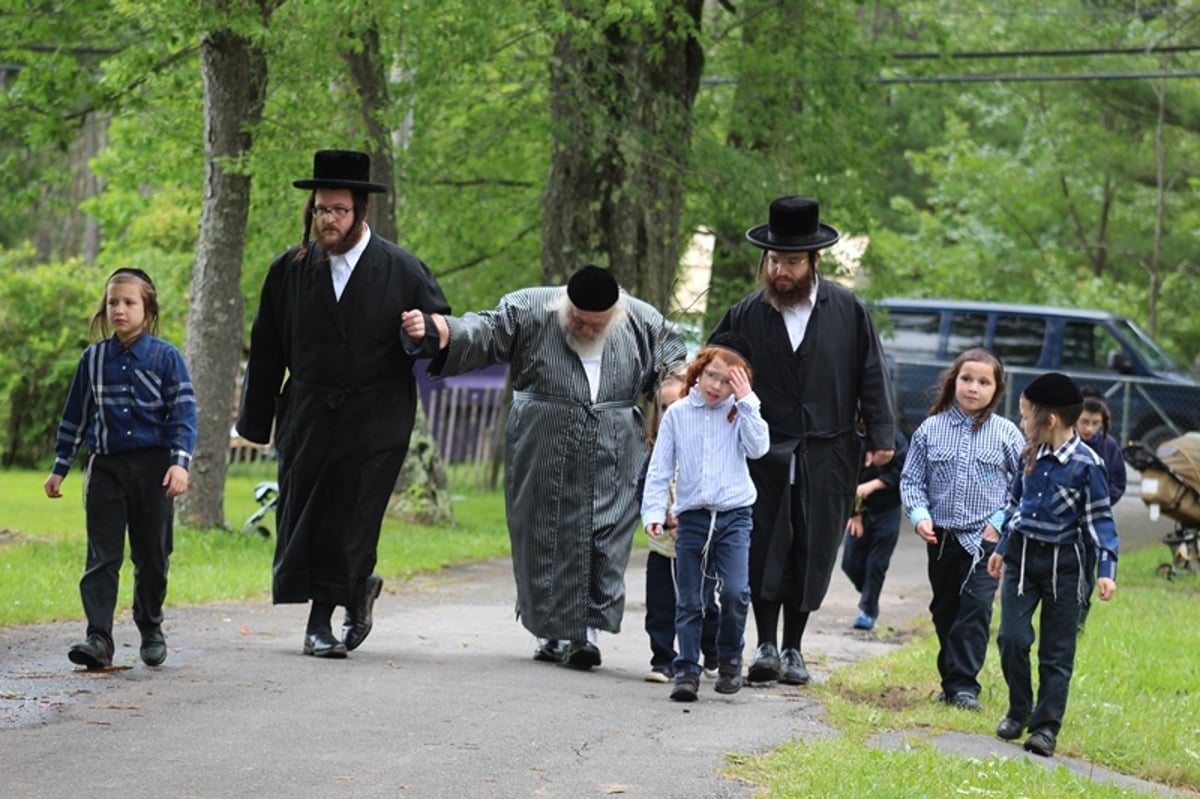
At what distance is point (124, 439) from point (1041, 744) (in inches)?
161

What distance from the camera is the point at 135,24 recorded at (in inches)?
672

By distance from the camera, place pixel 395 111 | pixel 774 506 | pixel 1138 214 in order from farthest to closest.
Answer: pixel 1138 214
pixel 395 111
pixel 774 506

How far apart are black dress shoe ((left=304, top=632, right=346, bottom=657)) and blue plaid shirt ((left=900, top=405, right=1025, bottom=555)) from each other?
2.71m

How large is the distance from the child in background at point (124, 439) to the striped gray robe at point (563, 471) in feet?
4.65

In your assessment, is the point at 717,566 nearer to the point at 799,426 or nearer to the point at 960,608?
the point at 799,426

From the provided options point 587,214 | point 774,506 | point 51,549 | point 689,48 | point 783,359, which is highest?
point 689,48

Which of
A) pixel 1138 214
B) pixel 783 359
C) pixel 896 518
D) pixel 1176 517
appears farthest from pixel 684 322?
pixel 1138 214

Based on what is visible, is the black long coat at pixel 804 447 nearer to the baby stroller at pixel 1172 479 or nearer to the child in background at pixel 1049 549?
the child in background at pixel 1049 549

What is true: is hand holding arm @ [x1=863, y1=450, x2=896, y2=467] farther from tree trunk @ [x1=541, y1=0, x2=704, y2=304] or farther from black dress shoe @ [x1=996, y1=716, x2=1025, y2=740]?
tree trunk @ [x1=541, y1=0, x2=704, y2=304]

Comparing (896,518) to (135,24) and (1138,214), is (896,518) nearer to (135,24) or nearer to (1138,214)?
(135,24)

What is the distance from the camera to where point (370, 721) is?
7.69 m

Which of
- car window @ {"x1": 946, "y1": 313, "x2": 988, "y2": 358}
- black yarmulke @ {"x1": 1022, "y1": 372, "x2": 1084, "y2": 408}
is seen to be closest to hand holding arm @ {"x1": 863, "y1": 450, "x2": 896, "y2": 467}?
black yarmulke @ {"x1": 1022, "y1": 372, "x2": 1084, "y2": 408}

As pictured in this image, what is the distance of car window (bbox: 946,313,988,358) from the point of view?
27828mm

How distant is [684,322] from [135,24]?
7.81 m
